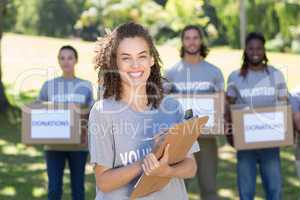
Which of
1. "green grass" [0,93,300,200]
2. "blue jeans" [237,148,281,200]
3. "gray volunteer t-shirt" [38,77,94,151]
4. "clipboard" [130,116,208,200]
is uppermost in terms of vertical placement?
"gray volunteer t-shirt" [38,77,94,151]

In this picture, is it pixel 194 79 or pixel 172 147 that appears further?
pixel 194 79

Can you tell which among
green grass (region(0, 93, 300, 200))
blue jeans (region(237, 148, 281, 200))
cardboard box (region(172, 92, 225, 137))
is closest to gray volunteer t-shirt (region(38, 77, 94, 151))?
cardboard box (region(172, 92, 225, 137))

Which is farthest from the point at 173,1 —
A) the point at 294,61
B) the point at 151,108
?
the point at 151,108

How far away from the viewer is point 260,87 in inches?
175

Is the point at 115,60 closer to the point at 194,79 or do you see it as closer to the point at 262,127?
the point at 262,127

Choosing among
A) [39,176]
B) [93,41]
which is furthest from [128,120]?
[93,41]

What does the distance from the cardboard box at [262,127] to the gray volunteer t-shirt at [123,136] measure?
2.11 m

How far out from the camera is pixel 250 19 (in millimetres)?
28812

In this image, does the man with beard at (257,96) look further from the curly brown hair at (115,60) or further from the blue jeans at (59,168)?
the curly brown hair at (115,60)

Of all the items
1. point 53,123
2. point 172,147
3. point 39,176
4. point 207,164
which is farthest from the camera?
point 39,176

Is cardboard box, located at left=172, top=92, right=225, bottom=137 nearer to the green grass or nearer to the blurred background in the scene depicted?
the blurred background

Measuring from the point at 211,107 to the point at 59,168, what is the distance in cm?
134

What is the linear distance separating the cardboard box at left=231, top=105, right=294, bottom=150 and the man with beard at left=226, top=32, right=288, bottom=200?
0.08 metres

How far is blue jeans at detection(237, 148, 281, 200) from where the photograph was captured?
4.44m
